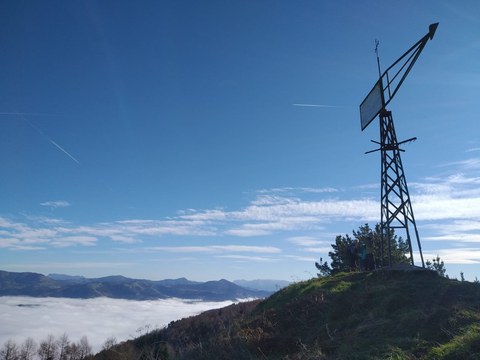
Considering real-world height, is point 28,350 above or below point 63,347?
below

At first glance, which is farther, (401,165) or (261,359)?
(401,165)

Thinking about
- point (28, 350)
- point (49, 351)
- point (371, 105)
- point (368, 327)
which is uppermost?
point (371, 105)

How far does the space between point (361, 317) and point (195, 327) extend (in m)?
39.3

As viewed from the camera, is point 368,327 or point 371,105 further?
point 371,105

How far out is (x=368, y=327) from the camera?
9.44 meters

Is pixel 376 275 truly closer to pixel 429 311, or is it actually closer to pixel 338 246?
pixel 429 311

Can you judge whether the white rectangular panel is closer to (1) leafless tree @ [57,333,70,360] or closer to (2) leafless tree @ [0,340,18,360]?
(1) leafless tree @ [57,333,70,360]

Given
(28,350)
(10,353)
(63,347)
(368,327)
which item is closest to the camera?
(368,327)

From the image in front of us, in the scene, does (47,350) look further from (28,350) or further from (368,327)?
(368,327)

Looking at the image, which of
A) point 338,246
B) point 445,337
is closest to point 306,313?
point 445,337

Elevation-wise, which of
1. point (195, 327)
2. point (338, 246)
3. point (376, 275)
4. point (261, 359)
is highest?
point (338, 246)

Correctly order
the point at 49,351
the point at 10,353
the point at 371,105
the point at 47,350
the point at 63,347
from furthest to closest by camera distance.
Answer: the point at 10,353
the point at 63,347
the point at 47,350
the point at 49,351
the point at 371,105

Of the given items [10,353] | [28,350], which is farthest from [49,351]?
[28,350]

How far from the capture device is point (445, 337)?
301 inches
